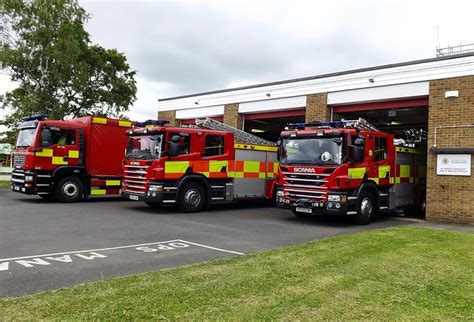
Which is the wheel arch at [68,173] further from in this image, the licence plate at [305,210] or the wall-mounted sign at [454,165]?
the wall-mounted sign at [454,165]

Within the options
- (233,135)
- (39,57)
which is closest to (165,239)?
(233,135)

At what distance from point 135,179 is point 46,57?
39.7 ft

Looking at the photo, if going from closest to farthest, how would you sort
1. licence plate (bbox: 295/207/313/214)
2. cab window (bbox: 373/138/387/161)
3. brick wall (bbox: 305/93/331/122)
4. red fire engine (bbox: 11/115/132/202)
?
licence plate (bbox: 295/207/313/214) → cab window (bbox: 373/138/387/161) → red fire engine (bbox: 11/115/132/202) → brick wall (bbox: 305/93/331/122)

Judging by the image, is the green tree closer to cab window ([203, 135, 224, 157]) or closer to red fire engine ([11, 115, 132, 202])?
red fire engine ([11, 115, 132, 202])

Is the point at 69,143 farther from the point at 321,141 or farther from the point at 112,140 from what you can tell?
the point at 321,141

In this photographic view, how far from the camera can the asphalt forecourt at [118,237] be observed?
5832 mm

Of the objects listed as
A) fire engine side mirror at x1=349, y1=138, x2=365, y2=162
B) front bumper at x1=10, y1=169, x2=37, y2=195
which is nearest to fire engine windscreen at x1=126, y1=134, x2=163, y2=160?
front bumper at x1=10, y1=169, x2=37, y2=195

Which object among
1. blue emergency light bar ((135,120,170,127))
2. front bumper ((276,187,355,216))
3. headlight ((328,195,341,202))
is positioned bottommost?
front bumper ((276,187,355,216))

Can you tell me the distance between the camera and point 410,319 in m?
4.07

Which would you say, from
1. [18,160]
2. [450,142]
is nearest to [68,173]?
[18,160]

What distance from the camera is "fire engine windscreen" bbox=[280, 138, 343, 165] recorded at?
1124 centimetres

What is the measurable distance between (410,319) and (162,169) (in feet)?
30.7

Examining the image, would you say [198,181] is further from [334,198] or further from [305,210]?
[334,198]

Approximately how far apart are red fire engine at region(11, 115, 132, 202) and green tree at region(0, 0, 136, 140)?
24.9 feet
